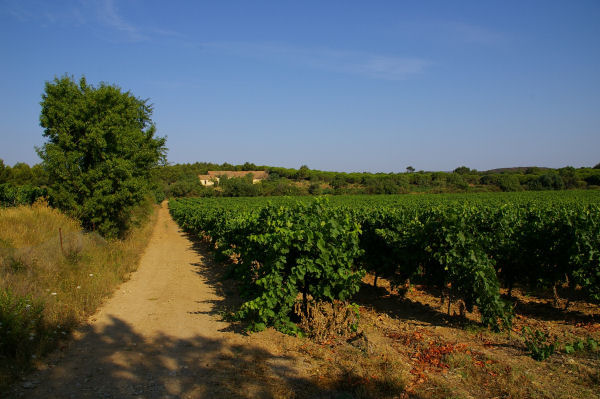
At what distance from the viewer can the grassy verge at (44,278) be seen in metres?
5.30

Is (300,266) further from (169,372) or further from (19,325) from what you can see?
(19,325)

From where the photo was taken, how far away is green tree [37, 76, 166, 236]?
588 inches

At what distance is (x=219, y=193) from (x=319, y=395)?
68.9m

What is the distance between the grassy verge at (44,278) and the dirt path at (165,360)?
362 mm

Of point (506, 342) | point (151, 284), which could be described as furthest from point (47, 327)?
point (506, 342)

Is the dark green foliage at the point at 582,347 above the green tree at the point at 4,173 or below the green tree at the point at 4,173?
below

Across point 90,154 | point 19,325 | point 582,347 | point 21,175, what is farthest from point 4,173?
point 582,347

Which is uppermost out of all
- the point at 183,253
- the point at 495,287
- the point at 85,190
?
the point at 85,190

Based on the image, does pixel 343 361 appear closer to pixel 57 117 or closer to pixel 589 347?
pixel 589 347

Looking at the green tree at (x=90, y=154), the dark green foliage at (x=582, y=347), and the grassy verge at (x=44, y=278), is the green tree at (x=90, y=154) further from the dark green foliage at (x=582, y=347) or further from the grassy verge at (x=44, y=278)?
the dark green foliage at (x=582, y=347)

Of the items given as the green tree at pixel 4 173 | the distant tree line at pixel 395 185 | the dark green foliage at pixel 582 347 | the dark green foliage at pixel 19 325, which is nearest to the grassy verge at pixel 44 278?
the dark green foliage at pixel 19 325

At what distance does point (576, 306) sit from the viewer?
783cm

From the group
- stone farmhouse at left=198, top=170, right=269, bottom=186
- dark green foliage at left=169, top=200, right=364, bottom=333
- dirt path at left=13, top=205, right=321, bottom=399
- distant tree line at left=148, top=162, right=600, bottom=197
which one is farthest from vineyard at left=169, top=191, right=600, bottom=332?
stone farmhouse at left=198, top=170, right=269, bottom=186

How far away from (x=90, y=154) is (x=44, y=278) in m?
9.43
